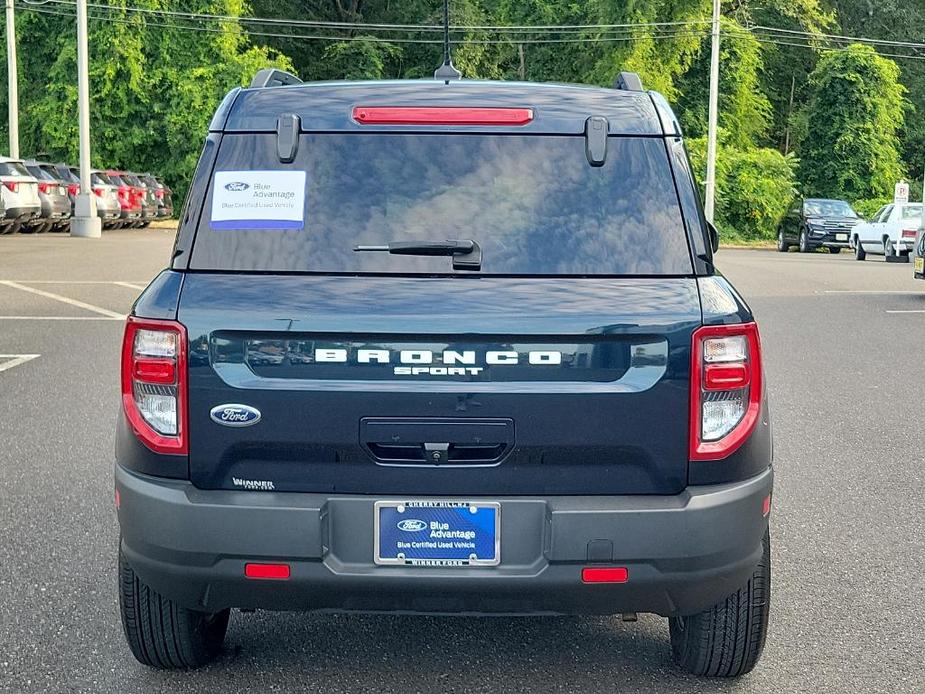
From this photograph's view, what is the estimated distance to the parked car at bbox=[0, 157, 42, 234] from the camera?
30.4m

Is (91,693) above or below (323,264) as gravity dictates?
below

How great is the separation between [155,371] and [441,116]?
107 cm

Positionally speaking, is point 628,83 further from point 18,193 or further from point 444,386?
point 18,193

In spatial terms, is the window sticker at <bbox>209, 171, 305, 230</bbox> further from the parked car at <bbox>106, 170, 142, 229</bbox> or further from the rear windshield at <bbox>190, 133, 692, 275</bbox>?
the parked car at <bbox>106, 170, 142, 229</bbox>

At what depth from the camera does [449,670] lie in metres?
4.30

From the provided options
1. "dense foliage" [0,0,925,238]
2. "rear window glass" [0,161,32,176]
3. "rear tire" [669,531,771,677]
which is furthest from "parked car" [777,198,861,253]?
"rear tire" [669,531,771,677]

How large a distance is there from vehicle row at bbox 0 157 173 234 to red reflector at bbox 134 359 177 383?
2794 cm

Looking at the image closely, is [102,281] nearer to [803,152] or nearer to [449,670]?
[449,670]

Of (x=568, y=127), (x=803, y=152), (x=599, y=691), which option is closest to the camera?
(x=568, y=127)

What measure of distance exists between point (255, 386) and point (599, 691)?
4.74 ft

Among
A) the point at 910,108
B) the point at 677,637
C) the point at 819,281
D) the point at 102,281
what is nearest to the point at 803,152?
the point at 910,108

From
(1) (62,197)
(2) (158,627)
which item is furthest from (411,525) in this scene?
(1) (62,197)

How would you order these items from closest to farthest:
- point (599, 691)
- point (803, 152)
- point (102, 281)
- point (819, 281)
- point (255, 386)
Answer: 1. point (255, 386)
2. point (599, 691)
3. point (102, 281)
4. point (819, 281)
5. point (803, 152)

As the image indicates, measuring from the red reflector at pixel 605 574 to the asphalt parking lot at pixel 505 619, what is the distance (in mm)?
680
